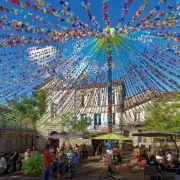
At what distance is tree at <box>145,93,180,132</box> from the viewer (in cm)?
2931

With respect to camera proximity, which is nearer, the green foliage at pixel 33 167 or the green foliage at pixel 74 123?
the green foliage at pixel 33 167

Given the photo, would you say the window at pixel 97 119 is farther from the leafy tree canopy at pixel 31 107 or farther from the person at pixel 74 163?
the person at pixel 74 163

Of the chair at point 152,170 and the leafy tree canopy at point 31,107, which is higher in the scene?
the leafy tree canopy at point 31,107

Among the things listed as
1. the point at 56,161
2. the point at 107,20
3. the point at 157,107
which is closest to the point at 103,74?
the point at 107,20

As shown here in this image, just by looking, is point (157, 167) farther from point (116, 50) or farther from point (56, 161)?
point (116, 50)

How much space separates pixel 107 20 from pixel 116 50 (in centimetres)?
369

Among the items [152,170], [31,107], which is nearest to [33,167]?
[152,170]

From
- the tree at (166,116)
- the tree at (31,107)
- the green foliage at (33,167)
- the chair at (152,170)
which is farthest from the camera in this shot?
the tree at (166,116)

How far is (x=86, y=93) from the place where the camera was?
24328 millimetres

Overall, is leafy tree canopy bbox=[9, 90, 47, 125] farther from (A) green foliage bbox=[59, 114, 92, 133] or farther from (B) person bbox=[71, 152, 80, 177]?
(B) person bbox=[71, 152, 80, 177]

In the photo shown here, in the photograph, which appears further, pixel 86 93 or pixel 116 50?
pixel 86 93

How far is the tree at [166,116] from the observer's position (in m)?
29.3

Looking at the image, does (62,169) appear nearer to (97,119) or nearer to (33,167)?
(33,167)

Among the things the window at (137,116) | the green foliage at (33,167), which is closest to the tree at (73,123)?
the window at (137,116)
